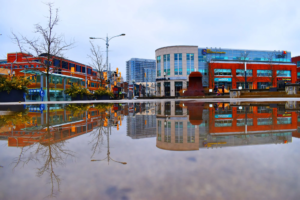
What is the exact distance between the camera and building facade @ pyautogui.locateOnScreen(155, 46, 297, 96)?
62.8 meters

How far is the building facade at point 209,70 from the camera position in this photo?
62.8 meters

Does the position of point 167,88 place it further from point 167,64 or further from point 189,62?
point 189,62

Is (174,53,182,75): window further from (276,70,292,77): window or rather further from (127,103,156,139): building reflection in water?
(127,103,156,139): building reflection in water

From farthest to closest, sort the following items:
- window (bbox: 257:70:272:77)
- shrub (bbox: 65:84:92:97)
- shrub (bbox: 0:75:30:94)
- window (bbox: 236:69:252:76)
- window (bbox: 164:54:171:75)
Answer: window (bbox: 257:70:272:77)
window (bbox: 236:69:252:76)
window (bbox: 164:54:171:75)
shrub (bbox: 65:84:92:97)
shrub (bbox: 0:75:30:94)

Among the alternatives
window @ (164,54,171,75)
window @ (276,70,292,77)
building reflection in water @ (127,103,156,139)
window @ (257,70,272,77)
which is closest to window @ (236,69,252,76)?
window @ (257,70,272,77)

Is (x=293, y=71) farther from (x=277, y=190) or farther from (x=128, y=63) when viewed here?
(x=128, y=63)

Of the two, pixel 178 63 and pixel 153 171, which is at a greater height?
pixel 178 63

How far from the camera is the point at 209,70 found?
6353 cm

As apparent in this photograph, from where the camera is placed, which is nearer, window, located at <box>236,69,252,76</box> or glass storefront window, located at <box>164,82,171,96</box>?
glass storefront window, located at <box>164,82,171,96</box>

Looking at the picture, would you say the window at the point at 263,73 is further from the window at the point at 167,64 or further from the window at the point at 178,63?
the window at the point at 167,64

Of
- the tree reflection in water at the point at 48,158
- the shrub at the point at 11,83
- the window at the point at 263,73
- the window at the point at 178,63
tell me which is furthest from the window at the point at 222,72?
the tree reflection in water at the point at 48,158

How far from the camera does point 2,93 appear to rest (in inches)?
653

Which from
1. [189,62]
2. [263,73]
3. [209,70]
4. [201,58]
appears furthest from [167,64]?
[263,73]

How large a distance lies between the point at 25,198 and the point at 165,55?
2560 inches
